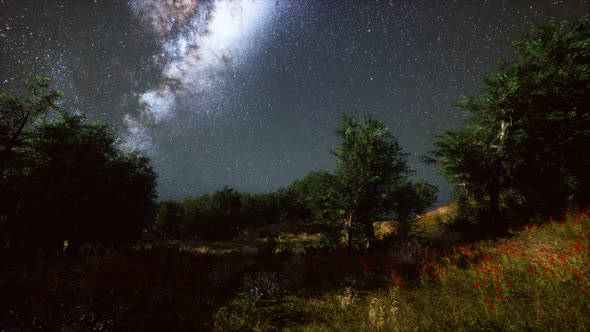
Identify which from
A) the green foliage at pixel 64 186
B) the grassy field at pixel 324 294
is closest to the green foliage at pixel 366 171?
the grassy field at pixel 324 294

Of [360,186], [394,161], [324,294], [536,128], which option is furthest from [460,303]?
[536,128]

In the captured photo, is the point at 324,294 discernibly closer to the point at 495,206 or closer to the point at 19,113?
the point at 495,206

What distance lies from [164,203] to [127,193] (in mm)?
31927

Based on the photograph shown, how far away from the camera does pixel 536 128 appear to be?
10.9m

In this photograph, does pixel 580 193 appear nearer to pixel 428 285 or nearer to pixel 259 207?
pixel 428 285

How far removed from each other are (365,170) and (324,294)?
20.5ft

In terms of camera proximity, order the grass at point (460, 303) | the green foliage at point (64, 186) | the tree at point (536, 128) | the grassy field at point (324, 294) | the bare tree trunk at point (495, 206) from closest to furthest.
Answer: the grass at point (460, 303), the grassy field at point (324, 294), the tree at point (536, 128), the bare tree trunk at point (495, 206), the green foliage at point (64, 186)

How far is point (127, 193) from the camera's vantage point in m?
17.1

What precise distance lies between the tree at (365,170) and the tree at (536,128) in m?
3.94

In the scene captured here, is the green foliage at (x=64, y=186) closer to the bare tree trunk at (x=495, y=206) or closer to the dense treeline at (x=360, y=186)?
the dense treeline at (x=360, y=186)

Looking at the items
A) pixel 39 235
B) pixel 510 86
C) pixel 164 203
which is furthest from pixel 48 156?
pixel 164 203

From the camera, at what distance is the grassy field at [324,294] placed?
409cm

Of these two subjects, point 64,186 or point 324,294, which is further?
point 64,186

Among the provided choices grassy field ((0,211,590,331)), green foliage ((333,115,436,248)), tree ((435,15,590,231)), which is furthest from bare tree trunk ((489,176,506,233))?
green foliage ((333,115,436,248))
